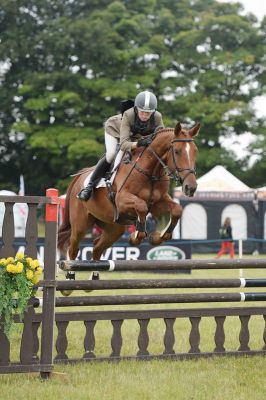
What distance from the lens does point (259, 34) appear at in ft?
121

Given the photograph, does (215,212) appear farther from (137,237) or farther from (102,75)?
(137,237)

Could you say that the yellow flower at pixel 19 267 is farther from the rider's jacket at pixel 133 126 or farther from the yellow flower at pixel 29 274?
the rider's jacket at pixel 133 126

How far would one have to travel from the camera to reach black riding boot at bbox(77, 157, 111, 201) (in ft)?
24.6

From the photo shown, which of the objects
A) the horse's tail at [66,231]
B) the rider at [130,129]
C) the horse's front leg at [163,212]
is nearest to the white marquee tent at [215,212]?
the horse's tail at [66,231]

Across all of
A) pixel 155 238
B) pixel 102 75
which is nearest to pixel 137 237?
pixel 155 238

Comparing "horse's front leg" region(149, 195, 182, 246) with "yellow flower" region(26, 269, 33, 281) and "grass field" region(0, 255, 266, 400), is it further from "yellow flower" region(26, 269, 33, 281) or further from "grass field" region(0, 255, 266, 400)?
"yellow flower" region(26, 269, 33, 281)

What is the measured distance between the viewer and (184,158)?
250 inches

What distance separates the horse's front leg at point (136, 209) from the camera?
6.67 metres

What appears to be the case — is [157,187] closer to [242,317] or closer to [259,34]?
[242,317]

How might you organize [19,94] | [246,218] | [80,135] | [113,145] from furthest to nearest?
1. [19,94]
2. [80,135]
3. [246,218]
4. [113,145]

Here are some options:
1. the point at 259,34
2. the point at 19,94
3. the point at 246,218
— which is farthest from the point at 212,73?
the point at 246,218

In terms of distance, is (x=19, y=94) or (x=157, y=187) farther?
(x=19, y=94)

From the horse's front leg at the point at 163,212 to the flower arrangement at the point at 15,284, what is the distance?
202 cm

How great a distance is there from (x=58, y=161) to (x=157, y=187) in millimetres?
28876
